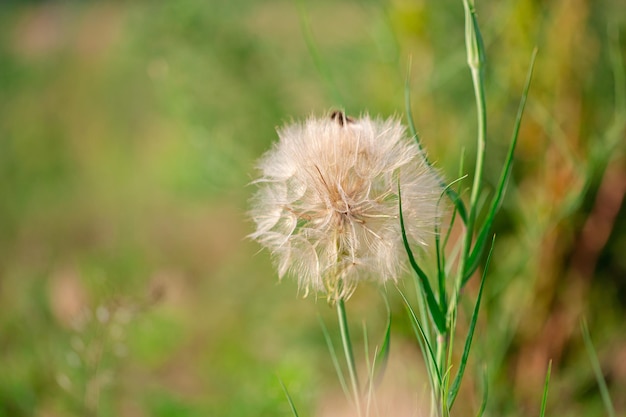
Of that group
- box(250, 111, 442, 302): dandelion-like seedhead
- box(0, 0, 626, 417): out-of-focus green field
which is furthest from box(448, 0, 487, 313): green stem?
box(0, 0, 626, 417): out-of-focus green field

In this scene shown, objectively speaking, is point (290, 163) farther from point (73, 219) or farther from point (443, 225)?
point (73, 219)

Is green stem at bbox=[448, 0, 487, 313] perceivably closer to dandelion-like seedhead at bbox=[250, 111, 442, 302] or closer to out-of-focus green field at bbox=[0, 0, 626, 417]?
dandelion-like seedhead at bbox=[250, 111, 442, 302]

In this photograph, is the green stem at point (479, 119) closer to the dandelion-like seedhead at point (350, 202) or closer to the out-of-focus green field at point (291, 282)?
the dandelion-like seedhead at point (350, 202)

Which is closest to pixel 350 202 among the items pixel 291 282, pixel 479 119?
pixel 479 119

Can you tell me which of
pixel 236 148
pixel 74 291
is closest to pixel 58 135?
pixel 74 291

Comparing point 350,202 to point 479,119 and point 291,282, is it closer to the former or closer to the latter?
point 479,119

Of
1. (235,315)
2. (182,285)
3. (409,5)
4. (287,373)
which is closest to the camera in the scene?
(287,373)

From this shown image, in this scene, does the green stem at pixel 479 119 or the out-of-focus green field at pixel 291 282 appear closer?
the green stem at pixel 479 119

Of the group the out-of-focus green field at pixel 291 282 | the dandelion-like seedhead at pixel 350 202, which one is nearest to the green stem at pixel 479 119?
the dandelion-like seedhead at pixel 350 202
